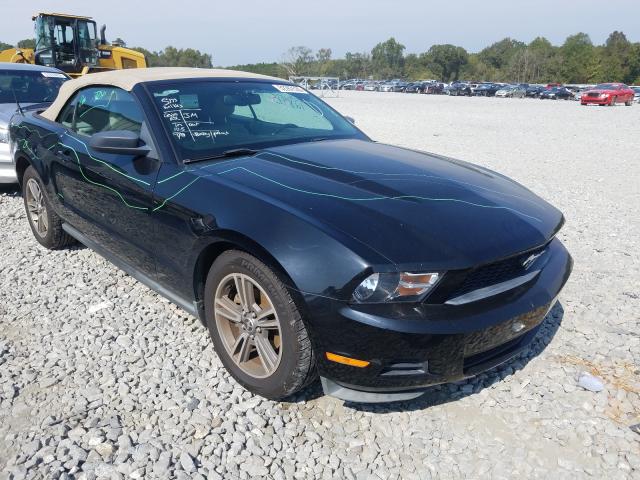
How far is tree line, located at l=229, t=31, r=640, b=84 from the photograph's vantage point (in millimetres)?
83188

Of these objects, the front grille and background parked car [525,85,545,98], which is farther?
background parked car [525,85,545,98]

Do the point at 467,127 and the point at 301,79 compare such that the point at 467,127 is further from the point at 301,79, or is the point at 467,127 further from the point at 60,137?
the point at 301,79

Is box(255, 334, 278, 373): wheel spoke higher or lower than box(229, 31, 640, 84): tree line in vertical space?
lower

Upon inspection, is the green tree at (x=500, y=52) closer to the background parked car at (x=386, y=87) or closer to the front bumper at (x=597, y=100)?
the background parked car at (x=386, y=87)

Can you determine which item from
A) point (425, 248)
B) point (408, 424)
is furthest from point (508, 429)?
point (425, 248)

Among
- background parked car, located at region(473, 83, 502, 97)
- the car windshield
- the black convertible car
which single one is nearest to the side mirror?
the black convertible car

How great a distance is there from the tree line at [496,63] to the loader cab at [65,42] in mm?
46728

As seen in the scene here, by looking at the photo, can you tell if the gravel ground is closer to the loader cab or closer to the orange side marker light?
the orange side marker light

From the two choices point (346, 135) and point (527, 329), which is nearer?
point (527, 329)

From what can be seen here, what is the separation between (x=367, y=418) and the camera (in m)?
2.51

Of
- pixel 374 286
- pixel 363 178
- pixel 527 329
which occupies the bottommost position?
pixel 527 329

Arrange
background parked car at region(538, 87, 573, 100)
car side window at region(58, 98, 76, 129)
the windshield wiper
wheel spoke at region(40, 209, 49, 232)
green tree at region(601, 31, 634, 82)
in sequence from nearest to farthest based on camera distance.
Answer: the windshield wiper → car side window at region(58, 98, 76, 129) → wheel spoke at region(40, 209, 49, 232) → background parked car at region(538, 87, 573, 100) → green tree at region(601, 31, 634, 82)

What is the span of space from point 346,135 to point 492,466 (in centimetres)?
244

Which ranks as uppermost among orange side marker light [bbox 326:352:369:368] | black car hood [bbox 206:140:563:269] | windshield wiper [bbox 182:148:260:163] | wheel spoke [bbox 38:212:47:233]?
windshield wiper [bbox 182:148:260:163]
